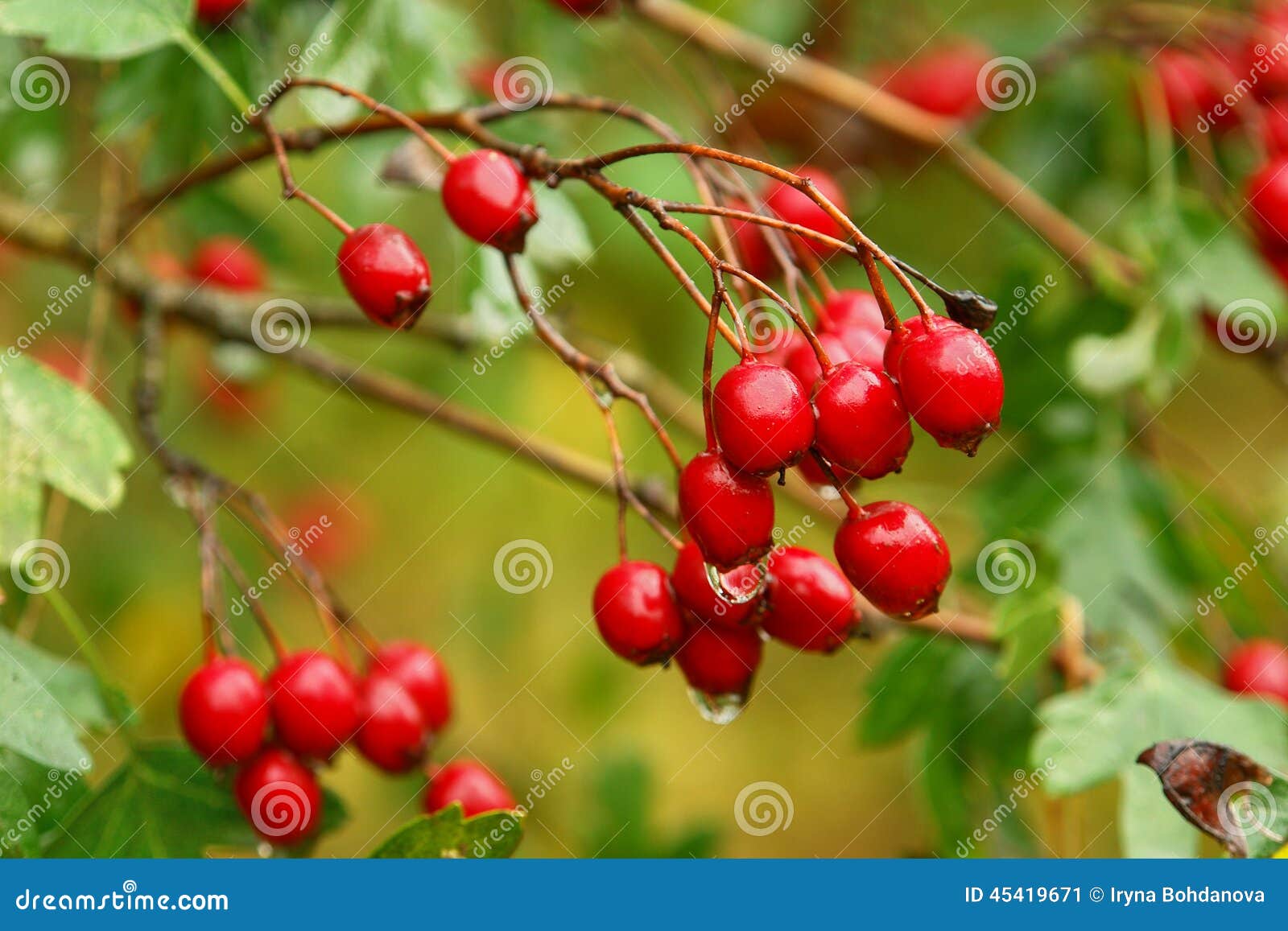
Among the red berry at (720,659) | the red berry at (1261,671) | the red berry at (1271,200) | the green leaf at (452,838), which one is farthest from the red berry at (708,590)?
the red berry at (1271,200)

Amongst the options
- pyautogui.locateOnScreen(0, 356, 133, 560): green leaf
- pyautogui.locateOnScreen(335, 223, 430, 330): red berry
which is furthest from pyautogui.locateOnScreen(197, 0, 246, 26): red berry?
pyautogui.locateOnScreen(335, 223, 430, 330): red berry

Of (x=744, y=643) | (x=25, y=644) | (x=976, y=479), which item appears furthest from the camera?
(x=976, y=479)

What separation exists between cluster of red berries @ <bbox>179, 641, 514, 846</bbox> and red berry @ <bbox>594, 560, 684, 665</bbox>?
0.32 metres

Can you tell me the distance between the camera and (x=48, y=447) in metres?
1.17

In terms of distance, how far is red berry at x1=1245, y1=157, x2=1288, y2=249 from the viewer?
1.61 metres

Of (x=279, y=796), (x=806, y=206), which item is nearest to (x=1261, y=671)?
(x=806, y=206)

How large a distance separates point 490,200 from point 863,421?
354 millimetres

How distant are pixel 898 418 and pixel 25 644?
848 millimetres

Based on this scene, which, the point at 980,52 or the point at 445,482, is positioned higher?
the point at 980,52

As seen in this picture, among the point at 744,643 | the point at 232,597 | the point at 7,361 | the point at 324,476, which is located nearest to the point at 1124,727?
the point at 744,643

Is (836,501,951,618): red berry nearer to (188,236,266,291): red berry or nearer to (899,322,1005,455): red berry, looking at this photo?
(899,322,1005,455): red berry

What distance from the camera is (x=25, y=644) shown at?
3.78 ft

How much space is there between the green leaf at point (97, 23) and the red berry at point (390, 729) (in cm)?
65

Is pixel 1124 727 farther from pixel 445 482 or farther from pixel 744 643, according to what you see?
pixel 445 482
